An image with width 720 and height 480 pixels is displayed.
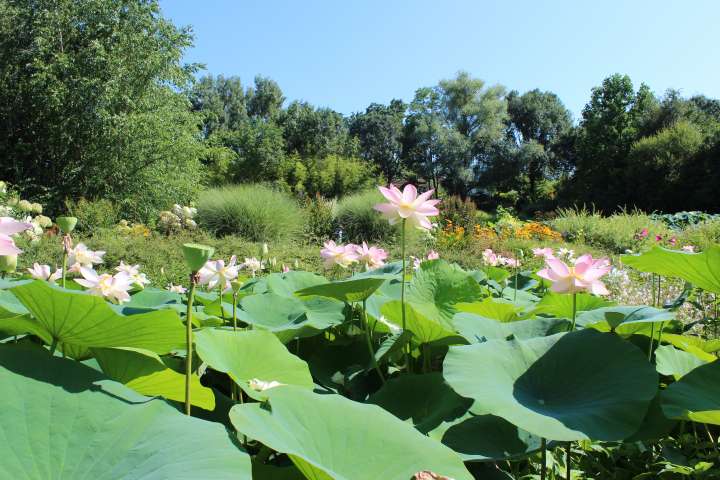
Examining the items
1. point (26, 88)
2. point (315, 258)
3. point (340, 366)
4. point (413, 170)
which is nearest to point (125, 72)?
point (26, 88)

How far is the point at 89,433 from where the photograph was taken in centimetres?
52

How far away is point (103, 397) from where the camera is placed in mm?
572

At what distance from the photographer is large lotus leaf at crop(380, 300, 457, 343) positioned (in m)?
1.00

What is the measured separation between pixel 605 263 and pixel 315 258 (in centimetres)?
613

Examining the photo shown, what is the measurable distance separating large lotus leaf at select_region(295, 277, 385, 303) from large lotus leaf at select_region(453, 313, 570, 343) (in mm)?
201

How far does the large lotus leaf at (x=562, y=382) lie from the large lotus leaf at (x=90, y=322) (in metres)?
0.42

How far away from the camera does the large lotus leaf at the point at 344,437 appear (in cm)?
55

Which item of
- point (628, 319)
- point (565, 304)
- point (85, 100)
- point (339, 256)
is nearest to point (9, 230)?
point (339, 256)

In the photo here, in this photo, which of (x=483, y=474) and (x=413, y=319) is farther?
(x=413, y=319)

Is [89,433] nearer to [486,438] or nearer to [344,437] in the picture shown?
[344,437]

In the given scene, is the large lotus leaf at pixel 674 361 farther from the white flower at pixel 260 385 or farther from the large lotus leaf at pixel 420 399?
the white flower at pixel 260 385

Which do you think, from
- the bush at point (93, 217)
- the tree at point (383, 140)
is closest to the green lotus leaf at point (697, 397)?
the bush at point (93, 217)

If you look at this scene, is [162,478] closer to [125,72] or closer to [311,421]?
[311,421]

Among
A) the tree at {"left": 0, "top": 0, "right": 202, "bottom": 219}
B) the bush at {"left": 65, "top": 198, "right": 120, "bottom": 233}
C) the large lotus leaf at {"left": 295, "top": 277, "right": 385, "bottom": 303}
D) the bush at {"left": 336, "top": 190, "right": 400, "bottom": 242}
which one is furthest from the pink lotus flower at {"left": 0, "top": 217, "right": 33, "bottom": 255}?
the tree at {"left": 0, "top": 0, "right": 202, "bottom": 219}
